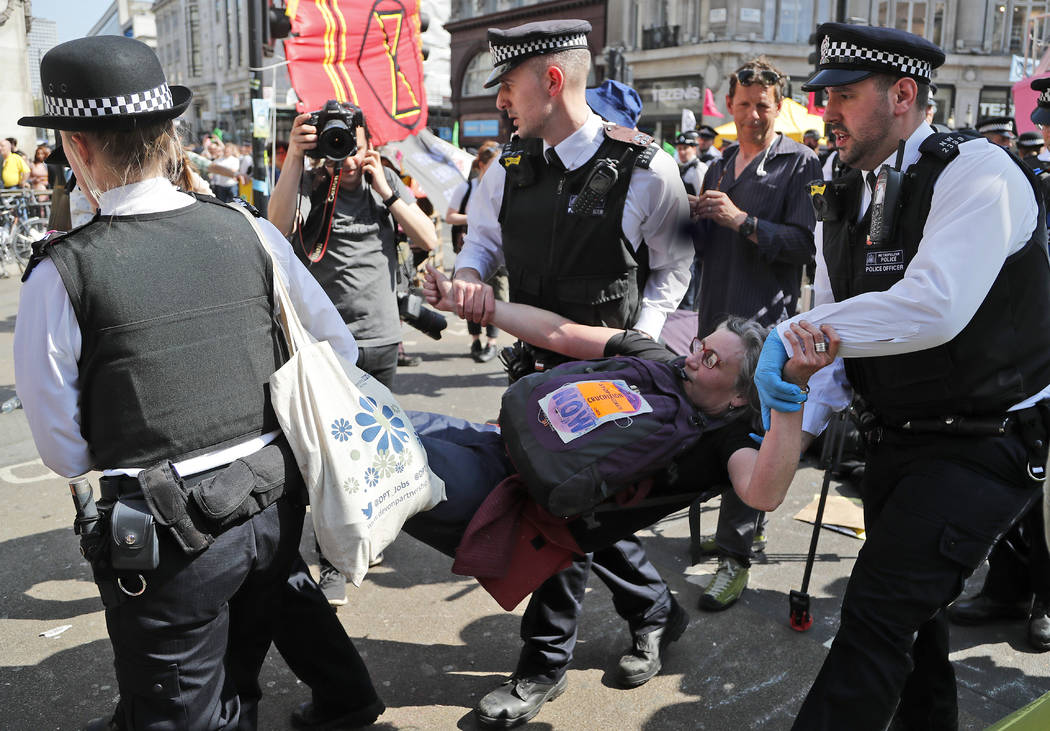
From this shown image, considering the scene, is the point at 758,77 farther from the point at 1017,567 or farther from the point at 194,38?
the point at 194,38

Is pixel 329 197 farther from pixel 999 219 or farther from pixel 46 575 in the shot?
pixel 999 219

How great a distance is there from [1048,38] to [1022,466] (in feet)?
111

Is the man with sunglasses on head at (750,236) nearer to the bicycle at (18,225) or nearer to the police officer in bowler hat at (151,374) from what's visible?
the police officer in bowler hat at (151,374)

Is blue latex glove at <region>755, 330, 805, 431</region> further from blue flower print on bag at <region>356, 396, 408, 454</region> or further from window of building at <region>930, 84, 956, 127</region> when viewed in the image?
window of building at <region>930, 84, 956, 127</region>

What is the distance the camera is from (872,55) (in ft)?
7.90

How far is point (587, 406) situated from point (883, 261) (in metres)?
0.88

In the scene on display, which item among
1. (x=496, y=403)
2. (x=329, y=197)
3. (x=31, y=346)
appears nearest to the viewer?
(x=31, y=346)

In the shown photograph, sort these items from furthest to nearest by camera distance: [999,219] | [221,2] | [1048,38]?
[221,2], [1048,38], [999,219]

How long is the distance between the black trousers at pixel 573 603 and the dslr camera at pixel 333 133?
2140mm

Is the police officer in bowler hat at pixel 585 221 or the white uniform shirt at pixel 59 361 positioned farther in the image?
the police officer in bowler hat at pixel 585 221

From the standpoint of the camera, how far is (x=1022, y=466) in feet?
7.53

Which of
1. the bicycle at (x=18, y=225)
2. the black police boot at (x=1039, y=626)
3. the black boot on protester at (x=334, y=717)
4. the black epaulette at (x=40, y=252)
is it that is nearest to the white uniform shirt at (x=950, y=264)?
the black epaulette at (x=40, y=252)

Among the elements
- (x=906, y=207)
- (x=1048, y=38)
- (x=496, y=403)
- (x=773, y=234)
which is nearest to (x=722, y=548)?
(x=773, y=234)

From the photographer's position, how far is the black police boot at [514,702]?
2879 mm
